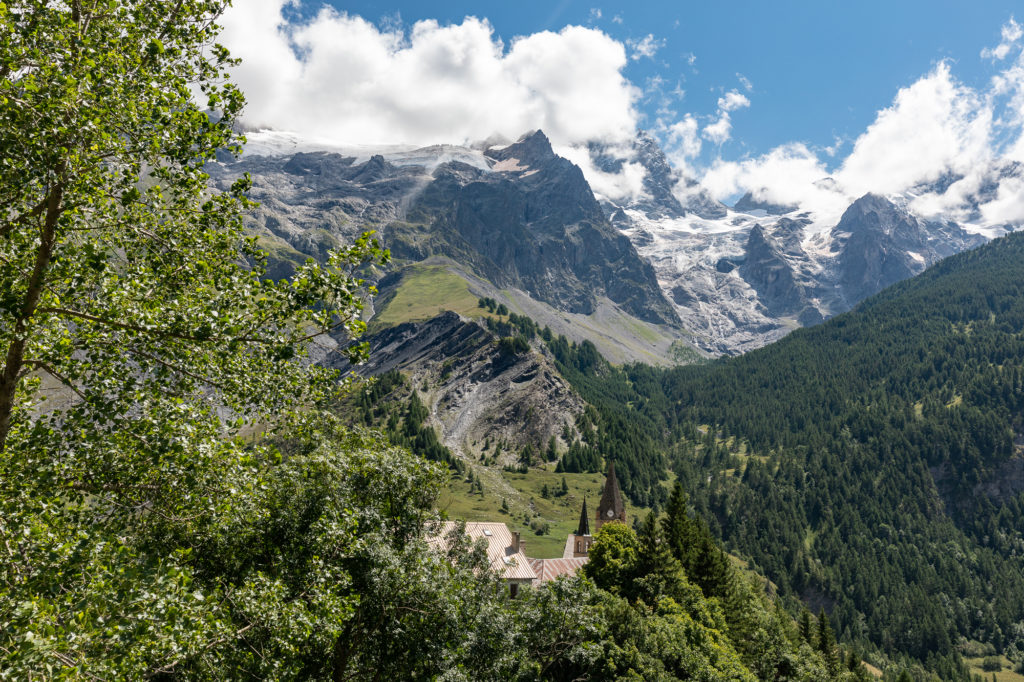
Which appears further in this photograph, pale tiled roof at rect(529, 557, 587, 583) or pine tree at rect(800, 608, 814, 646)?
pine tree at rect(800, 608, 814, 646)

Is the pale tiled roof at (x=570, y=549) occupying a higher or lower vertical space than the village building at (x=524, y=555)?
lower

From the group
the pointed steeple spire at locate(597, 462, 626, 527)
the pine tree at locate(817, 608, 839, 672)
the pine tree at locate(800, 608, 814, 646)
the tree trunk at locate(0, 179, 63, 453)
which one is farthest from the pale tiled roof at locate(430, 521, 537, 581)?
the tree trunk at locate(0, 179, 63, 453)

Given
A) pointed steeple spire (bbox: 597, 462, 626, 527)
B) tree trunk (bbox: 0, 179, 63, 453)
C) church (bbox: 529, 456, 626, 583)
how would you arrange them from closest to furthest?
tree trunk (bbox: 0, 179, 63, 453) < church (bbox: 529, 456, 626, 583) < pointed steeple spire (bbox: 597, 462, 626, 527)

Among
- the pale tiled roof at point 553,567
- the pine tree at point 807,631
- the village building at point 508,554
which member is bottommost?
the pine tree at point 807,631

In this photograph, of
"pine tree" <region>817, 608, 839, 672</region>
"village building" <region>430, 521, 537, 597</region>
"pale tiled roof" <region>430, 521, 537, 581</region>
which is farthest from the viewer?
"pale tiled roof" <region>430, 521, 537, 581</region>

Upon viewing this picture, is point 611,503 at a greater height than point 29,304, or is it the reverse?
point 29,304

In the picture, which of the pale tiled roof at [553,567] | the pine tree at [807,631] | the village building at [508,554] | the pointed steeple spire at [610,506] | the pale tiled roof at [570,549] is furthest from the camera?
the pointed steeple spire at [610,506]

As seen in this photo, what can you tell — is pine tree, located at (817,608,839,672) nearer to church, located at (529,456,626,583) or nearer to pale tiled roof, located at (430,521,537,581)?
church, located at (529,456,626,583)

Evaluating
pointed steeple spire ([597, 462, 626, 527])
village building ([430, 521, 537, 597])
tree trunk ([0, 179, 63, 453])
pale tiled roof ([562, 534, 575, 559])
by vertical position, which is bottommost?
pale tiled roof ([562, 534, 575, 559])

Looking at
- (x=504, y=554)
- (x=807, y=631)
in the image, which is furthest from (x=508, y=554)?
(x=807, y=631)

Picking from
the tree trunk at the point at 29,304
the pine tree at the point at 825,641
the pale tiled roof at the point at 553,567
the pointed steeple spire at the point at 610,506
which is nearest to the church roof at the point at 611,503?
the pointed steeple spire at the point at 610,506

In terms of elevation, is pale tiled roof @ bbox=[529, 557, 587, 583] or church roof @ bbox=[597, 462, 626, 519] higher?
church roof @ bbox=[597, 462, 626, 519]

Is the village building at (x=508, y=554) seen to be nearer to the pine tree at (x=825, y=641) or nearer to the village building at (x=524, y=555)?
the village building at (x=524, y=555)

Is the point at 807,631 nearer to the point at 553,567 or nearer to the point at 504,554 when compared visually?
the point at 553,567
